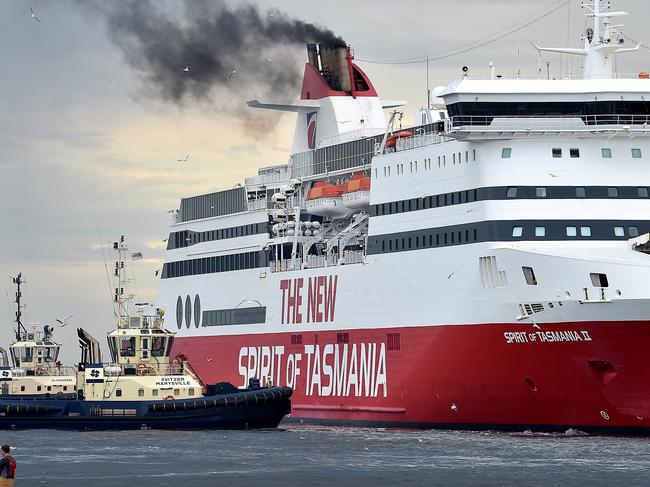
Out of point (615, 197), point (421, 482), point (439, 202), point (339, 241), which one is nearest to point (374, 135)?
point (339, 241)

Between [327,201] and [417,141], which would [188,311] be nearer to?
[327,201]

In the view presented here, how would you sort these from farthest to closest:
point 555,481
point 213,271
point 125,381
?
point 213,271 → point 125,381 → point 555,481

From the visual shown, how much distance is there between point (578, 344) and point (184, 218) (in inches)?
1125

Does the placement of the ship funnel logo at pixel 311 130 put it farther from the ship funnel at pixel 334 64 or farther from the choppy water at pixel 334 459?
the choppy water at pixel 334 459

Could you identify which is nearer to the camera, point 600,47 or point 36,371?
point 600,47

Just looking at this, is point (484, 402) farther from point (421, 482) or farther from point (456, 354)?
point (421, 482)

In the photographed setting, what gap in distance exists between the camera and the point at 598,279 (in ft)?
166

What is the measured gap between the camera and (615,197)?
5381 cm

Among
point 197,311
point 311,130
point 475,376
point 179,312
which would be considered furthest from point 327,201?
point 179,312

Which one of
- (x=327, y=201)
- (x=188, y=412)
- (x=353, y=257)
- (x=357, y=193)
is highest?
(x=327, y=201)

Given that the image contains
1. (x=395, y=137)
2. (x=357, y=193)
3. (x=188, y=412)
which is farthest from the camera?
(x=357, y=193)

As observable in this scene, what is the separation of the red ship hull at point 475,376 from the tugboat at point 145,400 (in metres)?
2.46

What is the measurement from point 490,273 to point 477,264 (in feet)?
2.08

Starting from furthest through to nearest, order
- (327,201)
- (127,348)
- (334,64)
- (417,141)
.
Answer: (334,64) → (327,201) → (127,348) → (417,141)
